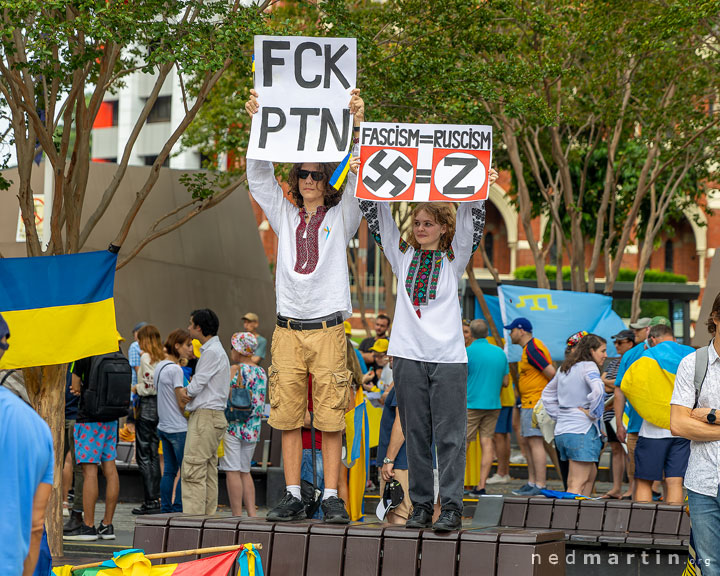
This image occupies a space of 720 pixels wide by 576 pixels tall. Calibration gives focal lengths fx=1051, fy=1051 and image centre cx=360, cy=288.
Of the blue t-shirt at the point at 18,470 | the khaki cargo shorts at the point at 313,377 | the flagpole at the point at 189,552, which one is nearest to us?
the blue t-shirt at the point at 18,470

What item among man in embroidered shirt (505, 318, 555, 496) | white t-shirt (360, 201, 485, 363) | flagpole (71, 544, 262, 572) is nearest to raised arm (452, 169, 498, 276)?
white t-shirt (360, 201, 485, 363)

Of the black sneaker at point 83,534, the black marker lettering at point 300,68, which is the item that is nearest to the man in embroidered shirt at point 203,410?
the black sneaker at point 83,534

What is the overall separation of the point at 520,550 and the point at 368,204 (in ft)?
7.38

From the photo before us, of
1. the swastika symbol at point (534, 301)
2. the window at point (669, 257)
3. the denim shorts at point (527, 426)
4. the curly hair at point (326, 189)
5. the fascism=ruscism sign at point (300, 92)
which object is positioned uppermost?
the window at point (669, 257)

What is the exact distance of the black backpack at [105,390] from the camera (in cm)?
979

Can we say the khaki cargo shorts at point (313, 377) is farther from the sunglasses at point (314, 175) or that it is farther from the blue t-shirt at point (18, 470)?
the blue t-shirt at point (18, 470)

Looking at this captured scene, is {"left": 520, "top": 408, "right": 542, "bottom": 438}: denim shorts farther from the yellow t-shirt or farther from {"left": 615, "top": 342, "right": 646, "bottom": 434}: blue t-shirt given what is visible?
{"left": 615, "top": 342, "right": 646, "bottom": 434}: blue t-shirt

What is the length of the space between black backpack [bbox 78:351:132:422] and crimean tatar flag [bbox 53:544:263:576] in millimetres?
4287

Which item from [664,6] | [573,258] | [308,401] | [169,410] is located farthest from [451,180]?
[573,258]

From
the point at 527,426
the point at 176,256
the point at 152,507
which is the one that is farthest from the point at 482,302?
the point at 152,507

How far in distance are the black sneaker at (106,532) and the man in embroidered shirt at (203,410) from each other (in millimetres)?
863

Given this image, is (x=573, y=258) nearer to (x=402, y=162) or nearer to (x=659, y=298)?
(x=659, y=298)

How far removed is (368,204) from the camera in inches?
254

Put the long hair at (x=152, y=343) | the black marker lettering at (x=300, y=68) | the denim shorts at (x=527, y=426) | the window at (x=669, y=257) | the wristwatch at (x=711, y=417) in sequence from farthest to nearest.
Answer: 1. the window at (x=669, y=257)
2. the denim shorts at (x=527, y=426)
3. the long hair at (x=152, y=343)
4. the black marker lettering at (x=300, y=68)
5. the wristwatch at (x=711, y=417)
